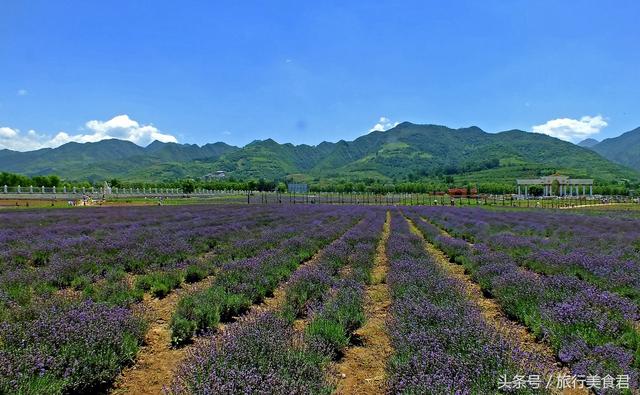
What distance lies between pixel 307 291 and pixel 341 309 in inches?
66.0

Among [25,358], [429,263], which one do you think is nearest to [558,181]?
[429,263]

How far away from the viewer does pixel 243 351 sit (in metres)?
4.35

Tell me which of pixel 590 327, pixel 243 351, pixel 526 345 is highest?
pixel 243 351

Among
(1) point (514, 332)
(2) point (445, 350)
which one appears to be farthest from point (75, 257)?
(1) point (514, 332)

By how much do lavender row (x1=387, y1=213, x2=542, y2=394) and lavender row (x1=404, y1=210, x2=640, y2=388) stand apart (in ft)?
3.36

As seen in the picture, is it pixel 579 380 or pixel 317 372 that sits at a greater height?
pixel 317 372

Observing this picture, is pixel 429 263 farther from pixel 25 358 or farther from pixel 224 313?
pixel 25 358

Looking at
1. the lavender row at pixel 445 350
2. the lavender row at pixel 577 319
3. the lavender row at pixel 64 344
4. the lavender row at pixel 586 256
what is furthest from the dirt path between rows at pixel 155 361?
the lavender row at pixel 586 256

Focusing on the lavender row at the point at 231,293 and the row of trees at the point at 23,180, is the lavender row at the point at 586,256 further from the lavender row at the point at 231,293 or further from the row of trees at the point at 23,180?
the row of trees at the point at 23,180

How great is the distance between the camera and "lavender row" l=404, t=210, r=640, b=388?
4656mm

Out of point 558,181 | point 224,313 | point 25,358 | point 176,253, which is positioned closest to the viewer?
point 25,358

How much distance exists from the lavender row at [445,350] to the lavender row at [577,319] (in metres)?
1.02

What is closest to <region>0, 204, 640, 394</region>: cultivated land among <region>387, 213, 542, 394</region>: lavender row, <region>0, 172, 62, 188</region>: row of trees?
<region>387, 213, 542, 394</region>: lavender row

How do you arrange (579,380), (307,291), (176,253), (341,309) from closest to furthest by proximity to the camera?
(579,380) < (341,309) < (307,291) < (176,253)
